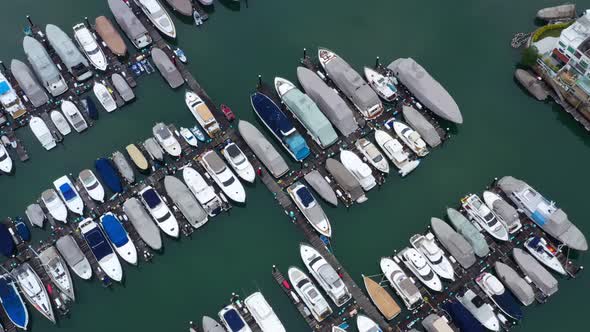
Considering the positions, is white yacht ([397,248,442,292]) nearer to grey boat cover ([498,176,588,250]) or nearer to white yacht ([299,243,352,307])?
white yacht ([299,243,352,307])

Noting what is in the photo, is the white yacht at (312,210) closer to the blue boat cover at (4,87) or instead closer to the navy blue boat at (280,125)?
the navy blue boat at (280,125)

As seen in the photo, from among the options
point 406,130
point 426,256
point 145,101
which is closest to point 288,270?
point 426,256

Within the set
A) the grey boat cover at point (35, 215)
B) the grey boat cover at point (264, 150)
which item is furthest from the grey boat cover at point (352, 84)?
the grey boat cover at point (35, 215)

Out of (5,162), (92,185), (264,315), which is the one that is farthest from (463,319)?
(5,162)

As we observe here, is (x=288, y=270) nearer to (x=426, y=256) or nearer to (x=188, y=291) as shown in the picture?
(x=188, y=291)

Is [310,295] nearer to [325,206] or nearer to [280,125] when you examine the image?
[325,206]

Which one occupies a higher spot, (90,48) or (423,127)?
(90,48)
